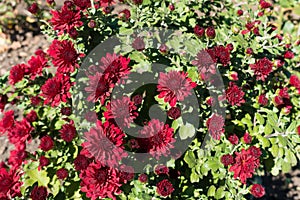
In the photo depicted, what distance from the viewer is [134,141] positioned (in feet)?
5.01

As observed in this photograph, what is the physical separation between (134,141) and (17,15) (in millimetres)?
2806

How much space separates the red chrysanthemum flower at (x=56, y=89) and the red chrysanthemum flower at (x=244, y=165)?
0.80 meters

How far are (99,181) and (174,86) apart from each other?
49 cm

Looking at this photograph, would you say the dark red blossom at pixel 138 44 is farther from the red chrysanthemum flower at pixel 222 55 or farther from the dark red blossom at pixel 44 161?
the dark red blossom at pixel 44 161

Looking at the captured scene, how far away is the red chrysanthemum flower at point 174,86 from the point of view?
1.51 metres

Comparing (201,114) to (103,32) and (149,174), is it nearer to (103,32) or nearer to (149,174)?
(149,174)

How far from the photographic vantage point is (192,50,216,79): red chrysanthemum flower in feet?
5.11

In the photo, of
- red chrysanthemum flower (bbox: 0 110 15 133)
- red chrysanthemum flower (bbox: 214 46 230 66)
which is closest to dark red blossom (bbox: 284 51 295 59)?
red chrysanthemum flower (bbox: 214 46 230 66)

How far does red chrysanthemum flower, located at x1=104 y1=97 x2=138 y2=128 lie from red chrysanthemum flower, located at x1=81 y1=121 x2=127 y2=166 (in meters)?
0.06

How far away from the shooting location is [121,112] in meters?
1.50

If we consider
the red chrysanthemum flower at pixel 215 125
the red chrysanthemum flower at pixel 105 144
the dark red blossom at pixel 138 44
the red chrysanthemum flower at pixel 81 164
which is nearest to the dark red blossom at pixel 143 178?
the red chrysanthemum flower at pixel 105 144

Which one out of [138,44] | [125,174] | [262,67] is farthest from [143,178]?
[262,67]

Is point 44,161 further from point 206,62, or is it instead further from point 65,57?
point 206,62

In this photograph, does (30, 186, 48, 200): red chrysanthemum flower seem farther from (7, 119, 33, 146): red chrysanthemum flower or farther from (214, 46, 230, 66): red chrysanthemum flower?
(214, 46, 230, 66): red chrysanthemum flower
